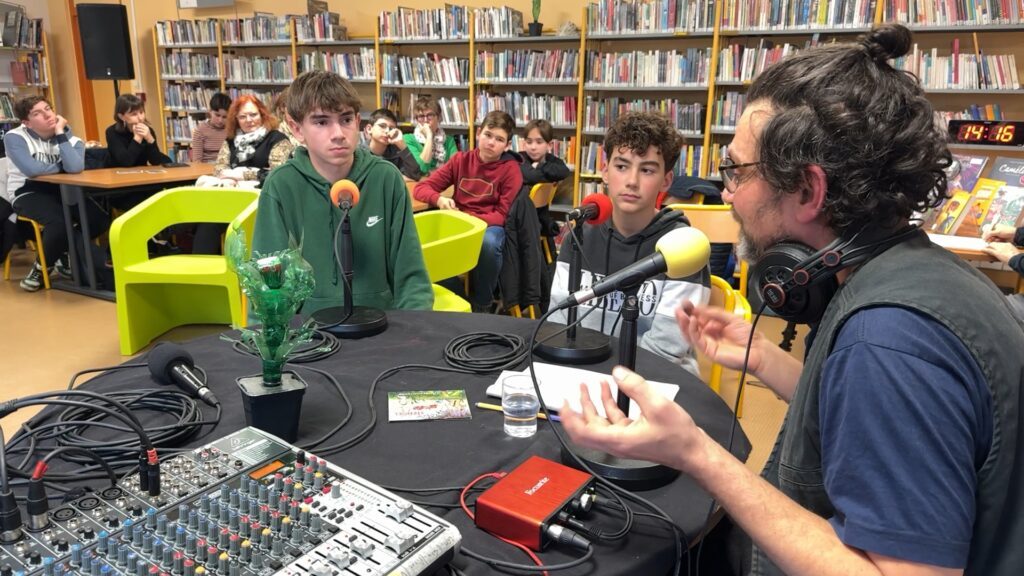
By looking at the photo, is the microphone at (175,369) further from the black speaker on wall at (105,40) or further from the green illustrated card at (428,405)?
the black speaker on wall at (105,40)

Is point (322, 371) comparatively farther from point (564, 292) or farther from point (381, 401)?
point (564, 292)

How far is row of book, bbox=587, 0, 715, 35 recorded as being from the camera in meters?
4.86

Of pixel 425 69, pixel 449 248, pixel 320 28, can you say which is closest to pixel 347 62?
pixel 320 28

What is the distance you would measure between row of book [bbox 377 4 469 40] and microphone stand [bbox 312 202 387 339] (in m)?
4.80

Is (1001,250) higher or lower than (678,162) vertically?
lower

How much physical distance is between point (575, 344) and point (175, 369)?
80cm

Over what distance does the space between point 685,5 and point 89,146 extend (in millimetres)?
5027

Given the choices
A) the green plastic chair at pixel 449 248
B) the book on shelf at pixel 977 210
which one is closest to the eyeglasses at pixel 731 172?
the green plastic chair at pixel 449 248

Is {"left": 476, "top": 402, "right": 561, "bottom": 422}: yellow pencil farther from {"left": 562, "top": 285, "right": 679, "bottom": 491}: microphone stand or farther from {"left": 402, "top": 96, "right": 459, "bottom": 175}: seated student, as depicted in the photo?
{"left": 402, "top": 96, "right": 459, "bottom": 175}: seated student

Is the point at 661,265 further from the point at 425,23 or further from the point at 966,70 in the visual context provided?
the point at 425,23

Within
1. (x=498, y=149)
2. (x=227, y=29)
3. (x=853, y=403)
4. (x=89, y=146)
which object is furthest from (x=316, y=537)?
(x=227, y=29)

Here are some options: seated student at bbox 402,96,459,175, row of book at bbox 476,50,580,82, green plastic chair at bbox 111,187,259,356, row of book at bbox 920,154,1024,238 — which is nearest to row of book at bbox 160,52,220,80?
seated student at bbox 402,96,459,175

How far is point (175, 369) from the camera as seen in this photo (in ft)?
4.07

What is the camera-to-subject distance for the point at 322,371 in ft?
4.39
